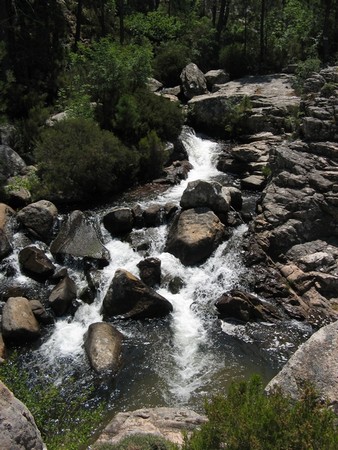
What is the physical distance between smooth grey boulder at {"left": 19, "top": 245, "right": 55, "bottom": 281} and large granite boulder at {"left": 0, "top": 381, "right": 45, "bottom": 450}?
8.52m

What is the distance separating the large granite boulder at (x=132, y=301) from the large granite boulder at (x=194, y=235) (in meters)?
2.05

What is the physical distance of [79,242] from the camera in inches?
552

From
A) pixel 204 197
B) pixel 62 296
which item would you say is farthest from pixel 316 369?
pixel 204 197

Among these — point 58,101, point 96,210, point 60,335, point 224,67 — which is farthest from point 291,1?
point 60,335

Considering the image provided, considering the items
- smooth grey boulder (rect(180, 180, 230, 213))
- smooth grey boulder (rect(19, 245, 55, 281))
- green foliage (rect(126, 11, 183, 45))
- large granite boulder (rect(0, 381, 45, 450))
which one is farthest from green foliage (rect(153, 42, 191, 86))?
large granite boulder (rect(0, 381, 45, 450))

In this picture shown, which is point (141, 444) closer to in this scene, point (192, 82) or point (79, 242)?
point (79, 242)

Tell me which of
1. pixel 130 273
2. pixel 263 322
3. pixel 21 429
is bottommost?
pixel 263 322

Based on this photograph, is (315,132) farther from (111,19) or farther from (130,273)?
(111,19)

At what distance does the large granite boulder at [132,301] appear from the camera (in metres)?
12.0

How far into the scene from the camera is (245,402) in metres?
5.32

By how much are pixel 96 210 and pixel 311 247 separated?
7528 mm

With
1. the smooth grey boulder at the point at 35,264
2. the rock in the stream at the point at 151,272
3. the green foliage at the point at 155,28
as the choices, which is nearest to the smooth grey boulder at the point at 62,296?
the smooth grey boulder at the point at 35,264

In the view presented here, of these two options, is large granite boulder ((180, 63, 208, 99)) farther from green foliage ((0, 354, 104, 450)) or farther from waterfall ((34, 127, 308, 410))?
green foliage ((0, 354, 104, 450))

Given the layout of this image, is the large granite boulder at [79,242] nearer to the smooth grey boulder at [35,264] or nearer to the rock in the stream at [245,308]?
the smooth grey boulder at [35,264]
